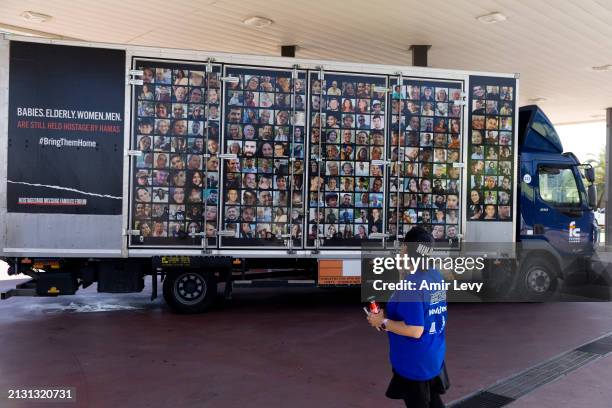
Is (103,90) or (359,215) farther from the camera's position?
(359,215)

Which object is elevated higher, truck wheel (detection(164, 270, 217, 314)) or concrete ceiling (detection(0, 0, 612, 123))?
concrete ceiling (detection(0, 0, 612, 123))

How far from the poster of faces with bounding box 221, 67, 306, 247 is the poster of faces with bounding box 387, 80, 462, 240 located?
5.03ft

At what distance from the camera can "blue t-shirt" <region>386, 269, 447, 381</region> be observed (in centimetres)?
344

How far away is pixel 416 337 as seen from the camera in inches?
134

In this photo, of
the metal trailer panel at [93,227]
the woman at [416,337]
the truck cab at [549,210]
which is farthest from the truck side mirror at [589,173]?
the woman at [416,337]

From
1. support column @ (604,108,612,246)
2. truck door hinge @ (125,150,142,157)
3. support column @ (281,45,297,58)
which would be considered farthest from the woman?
support column @ (604,108,612,246)

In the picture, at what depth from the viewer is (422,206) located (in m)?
9.05

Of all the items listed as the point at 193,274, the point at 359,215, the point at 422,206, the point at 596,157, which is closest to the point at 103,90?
the point at 193,274

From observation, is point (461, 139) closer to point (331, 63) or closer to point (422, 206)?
point (422, 206)

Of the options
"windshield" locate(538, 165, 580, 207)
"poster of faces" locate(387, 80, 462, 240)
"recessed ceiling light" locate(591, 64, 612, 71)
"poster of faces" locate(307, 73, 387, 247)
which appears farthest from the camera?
"recessed ceiling light" locate(591, 64, 612, 71)

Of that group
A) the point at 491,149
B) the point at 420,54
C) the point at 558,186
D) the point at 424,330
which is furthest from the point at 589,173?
the point at 424,330

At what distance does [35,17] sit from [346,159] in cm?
770

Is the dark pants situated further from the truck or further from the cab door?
the cab door

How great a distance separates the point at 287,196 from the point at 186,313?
8.11 ft
